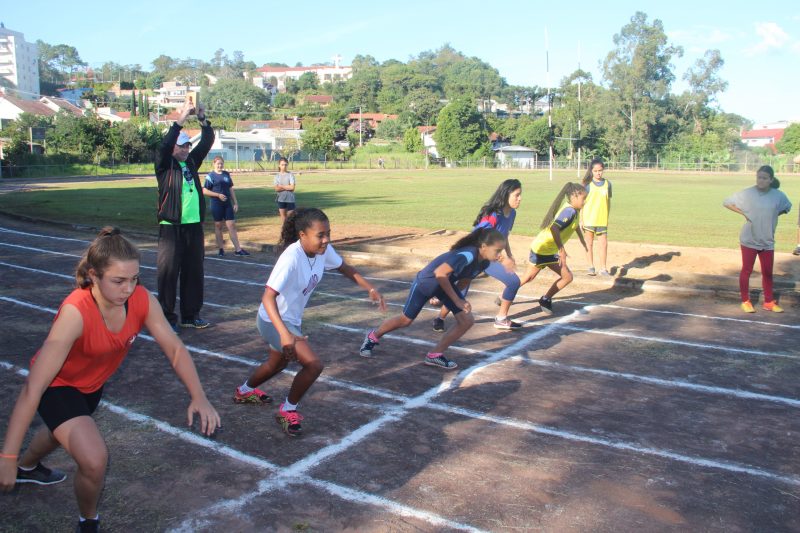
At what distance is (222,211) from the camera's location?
14.2m

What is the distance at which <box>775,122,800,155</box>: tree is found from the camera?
97.9m

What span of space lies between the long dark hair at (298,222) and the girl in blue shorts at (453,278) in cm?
174

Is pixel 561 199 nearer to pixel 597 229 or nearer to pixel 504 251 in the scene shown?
pixel 504 251

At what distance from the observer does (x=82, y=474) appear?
11.4 feet

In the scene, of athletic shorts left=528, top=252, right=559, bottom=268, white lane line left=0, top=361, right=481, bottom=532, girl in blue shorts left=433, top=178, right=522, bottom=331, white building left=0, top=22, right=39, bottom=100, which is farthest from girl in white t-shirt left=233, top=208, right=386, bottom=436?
white building left=0, top=22, right=39, bottom=100

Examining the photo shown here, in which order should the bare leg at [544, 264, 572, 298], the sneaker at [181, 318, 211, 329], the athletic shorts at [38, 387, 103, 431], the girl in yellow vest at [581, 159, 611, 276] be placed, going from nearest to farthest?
the athletic shorts at [38, 387, 103, 431]
the sneaker at [181, 318, 211, 329]
the bare leg at [544, 264, 572, 298]
the girl in yellow vest at [581, 159, 611, 276]

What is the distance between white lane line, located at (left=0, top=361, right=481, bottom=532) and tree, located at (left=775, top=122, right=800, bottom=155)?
10663 centimetres

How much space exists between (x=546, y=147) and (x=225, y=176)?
92597 mm

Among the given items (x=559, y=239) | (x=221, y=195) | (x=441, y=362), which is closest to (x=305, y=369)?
(x=441, y=362)

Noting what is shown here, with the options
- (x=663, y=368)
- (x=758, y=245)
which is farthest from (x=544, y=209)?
(x=663, y=368)

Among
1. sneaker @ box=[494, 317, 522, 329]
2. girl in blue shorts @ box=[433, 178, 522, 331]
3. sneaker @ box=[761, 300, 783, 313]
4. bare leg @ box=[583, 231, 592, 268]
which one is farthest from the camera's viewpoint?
bare leg @ box=[583, 231, 592, 268]

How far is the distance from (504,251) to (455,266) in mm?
1634

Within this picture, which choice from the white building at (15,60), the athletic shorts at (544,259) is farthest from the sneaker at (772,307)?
the white building at (15,60)

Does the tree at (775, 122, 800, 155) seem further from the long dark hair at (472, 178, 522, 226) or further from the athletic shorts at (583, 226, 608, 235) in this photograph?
the long dark hair at (472, 178, 522, 226)
